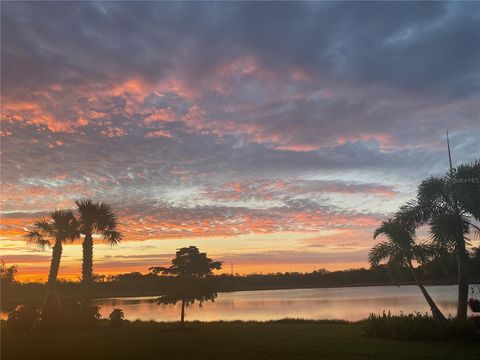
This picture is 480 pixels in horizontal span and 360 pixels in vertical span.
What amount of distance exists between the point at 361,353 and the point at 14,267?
96.4 metres

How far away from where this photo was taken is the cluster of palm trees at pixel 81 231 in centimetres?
3294

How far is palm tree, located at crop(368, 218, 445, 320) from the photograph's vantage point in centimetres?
2606

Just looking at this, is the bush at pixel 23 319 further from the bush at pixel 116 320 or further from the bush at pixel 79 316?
the bush at pixel 116 320

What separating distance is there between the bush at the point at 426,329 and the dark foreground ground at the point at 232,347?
92 cm

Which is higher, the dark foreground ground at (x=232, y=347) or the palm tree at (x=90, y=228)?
the palm tree at (x=90, y=228)

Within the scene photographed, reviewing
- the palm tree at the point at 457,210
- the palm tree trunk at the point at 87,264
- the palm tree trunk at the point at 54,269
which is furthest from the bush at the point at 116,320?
the palm tree at the point at 457,210

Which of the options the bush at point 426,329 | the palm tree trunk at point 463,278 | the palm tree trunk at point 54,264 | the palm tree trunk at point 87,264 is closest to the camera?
the bush at point 426,329

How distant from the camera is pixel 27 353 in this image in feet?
55.3

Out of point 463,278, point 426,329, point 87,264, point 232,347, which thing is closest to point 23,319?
point 87,264

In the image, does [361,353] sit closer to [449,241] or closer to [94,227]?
[449,241]

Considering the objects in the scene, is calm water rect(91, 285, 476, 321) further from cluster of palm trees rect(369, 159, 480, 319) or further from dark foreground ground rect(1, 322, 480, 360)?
dark foreground ground rect(1, 322, 480, 360)

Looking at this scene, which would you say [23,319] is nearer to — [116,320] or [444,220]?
[116,320]

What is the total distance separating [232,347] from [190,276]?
463 inches

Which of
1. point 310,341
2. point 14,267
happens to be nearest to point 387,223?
point 310,341
